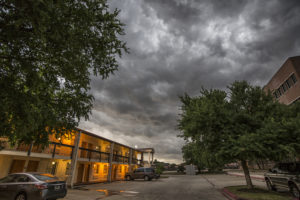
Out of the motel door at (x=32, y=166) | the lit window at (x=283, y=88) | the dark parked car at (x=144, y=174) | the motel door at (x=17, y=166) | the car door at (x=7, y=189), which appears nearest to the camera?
the car door at (x=7, y=189)

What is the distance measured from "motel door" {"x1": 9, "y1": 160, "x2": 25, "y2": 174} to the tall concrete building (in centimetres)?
3017

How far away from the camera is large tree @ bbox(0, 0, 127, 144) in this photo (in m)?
4.36

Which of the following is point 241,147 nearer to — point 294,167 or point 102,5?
point 294,167

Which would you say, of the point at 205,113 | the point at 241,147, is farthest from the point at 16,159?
the point at 241,147

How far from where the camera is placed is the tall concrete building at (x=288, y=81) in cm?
2111

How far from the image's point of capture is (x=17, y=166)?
49.2 ft

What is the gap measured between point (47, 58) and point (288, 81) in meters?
29.1

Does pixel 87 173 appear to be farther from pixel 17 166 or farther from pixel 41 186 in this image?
pixel 41 186

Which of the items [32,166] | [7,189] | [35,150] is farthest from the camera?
[32,166]

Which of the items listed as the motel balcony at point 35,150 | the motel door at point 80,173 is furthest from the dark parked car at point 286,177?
the motel door at point 80,173

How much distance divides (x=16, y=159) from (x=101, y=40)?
15.6 metres

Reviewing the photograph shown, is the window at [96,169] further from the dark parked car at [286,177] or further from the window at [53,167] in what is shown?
the dark parked car at [286,177]

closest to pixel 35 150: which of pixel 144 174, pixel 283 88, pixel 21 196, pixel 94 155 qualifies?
pixel 94 155

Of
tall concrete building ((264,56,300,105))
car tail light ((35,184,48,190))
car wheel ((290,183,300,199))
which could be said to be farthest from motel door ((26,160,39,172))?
tall concrete building ((264,56,300,105))
